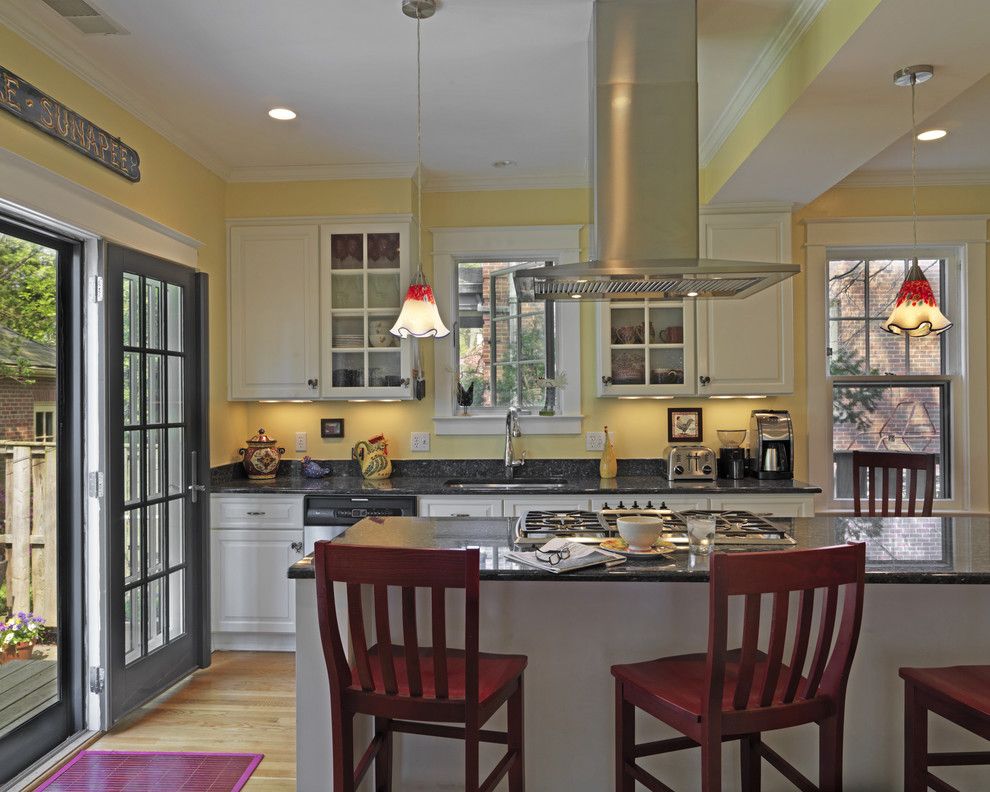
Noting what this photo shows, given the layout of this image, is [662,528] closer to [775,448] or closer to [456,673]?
[456,673]

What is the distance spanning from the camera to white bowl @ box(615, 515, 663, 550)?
6.89ft

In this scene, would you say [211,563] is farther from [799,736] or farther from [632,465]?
[799,736]

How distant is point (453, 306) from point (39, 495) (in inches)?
95.3

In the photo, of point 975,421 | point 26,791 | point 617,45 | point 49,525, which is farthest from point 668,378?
point 26,791

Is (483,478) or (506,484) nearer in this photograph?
(506,484)

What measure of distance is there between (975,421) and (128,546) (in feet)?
15.0

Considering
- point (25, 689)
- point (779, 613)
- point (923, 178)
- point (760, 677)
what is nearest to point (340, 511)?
point (25, 689)

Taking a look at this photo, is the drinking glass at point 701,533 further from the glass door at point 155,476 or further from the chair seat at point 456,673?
the glass door at point 155,476

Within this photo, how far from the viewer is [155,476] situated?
3.38m

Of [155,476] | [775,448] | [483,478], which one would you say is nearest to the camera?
[155,476]

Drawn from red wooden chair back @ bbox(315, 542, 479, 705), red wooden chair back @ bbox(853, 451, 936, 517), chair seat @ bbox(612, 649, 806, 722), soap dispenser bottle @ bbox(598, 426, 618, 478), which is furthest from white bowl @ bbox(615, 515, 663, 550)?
soap dispenser bottle @ bbox(598, 426, 618, 478)

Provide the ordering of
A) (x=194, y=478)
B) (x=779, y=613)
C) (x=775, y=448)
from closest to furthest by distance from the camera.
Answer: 1. (x=779, y=613)
2. (x=194, y=478)
3. (x=775, y=448)

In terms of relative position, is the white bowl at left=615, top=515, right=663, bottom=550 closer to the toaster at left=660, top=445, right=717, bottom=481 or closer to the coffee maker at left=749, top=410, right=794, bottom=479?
the toaster at left=660, top=445, right=717, bottom=481

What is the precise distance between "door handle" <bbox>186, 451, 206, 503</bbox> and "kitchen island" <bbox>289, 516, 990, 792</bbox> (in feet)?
5.89
